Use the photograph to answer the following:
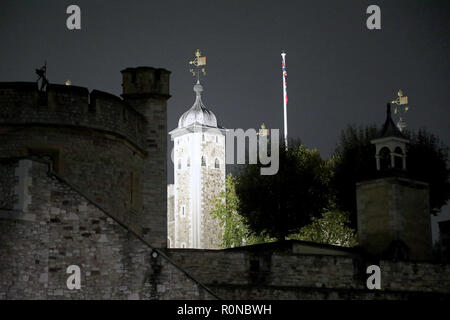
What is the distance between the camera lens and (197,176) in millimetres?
105938

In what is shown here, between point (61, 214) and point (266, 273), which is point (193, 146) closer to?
point (266, 273)

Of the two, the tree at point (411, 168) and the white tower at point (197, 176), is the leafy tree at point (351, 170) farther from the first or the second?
the white tower at point (197, 176)

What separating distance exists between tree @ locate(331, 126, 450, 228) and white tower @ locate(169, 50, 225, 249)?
40.6 meters

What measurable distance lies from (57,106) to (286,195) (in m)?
29.1

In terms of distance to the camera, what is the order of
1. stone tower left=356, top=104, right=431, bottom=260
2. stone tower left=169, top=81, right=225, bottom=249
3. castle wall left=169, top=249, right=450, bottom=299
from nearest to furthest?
castle wall left=169, top=249, right=450, bottom=299
stone tower left=356, top=104, right=431, bottom=260
stone tower left=169, top=81, right=225, bottom=249

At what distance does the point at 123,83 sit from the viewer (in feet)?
127

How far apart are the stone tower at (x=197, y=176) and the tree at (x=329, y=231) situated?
127 feet

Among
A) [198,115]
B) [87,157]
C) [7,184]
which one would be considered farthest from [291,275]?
[198,115]

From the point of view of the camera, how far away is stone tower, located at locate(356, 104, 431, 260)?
41.6 metres

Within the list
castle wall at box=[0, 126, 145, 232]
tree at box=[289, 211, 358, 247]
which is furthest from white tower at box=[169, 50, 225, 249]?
castle wall at box=[0, 126, 145, 232]

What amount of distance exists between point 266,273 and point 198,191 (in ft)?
231

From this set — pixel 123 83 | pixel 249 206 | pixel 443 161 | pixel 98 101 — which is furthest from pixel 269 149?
pixel 98 101

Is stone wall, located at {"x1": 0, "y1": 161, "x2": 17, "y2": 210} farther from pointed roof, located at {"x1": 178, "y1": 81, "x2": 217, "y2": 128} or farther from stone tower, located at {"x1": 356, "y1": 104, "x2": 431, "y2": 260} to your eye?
pointed roof, located at {"x1": 178, "y1": 81, "x2": 217, "y2": 128}
